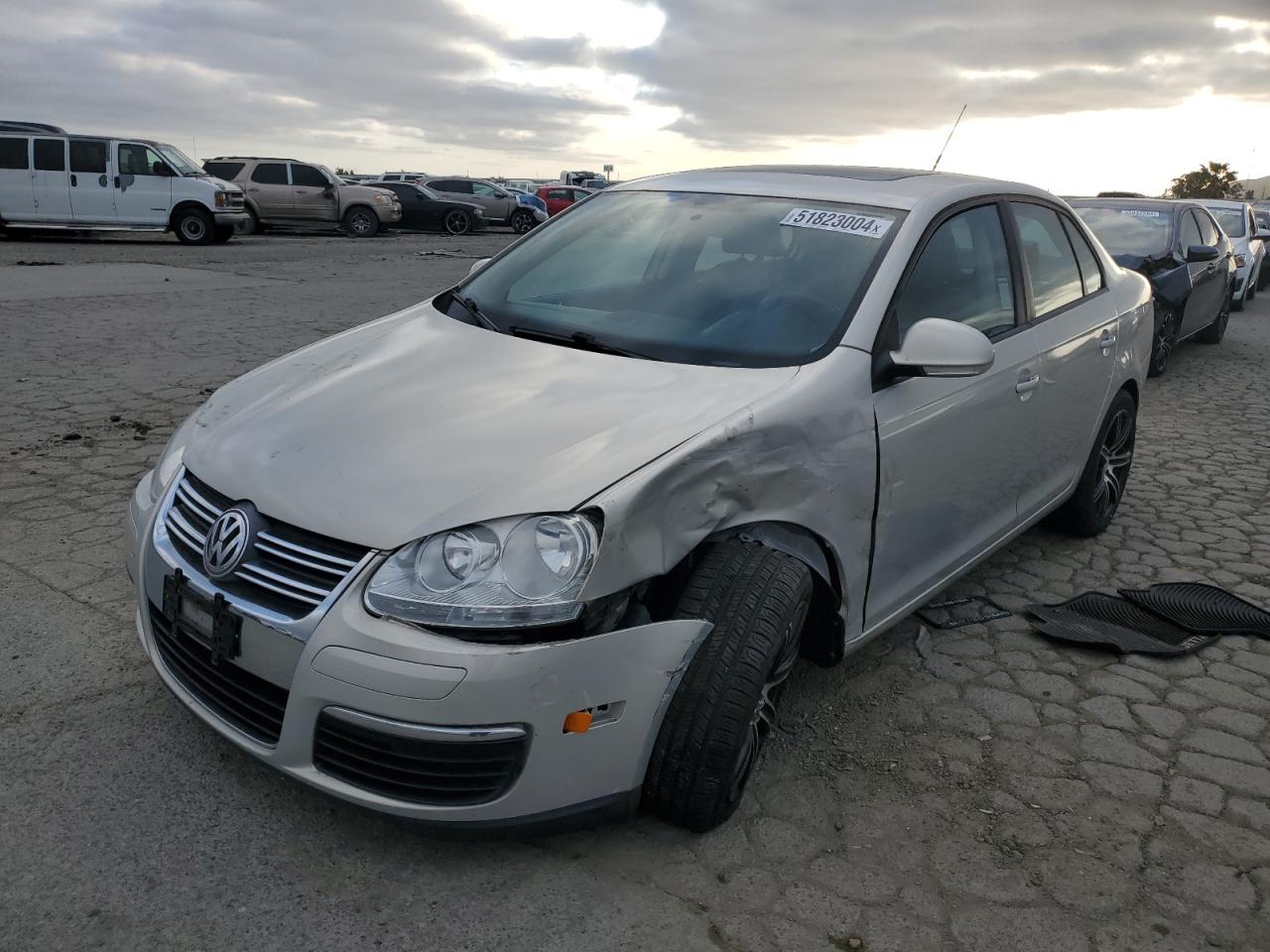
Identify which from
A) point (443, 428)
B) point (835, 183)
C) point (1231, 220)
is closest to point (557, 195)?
point (1231, 220)

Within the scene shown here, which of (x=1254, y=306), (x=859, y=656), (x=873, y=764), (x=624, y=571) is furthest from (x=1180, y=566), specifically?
(x=1254, y=306)

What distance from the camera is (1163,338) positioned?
933 cm

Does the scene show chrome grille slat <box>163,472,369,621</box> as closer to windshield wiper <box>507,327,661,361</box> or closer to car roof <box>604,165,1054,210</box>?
windshield wiper <box>507,327,661,361</box>

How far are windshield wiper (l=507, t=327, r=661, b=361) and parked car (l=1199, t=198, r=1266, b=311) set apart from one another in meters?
12.9

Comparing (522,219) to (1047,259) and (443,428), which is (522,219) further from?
(443,428)

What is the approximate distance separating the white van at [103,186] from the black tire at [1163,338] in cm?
1609

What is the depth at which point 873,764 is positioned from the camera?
2.97 m

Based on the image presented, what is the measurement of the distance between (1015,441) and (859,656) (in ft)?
3.05

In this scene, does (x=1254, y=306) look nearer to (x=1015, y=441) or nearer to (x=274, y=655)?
(x=1015, y=441)

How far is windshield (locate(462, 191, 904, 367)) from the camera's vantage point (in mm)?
3031

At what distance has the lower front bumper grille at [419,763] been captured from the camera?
2215 mm

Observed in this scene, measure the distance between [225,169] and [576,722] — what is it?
79.0 feet

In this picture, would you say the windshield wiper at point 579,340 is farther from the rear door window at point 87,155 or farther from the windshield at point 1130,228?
the rear door window at point 87,155

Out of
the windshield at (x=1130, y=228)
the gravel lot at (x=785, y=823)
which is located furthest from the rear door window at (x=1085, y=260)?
the windshield at (x=1130, y=228)
